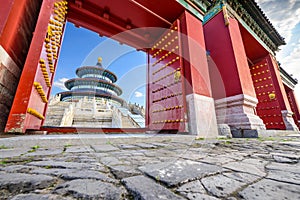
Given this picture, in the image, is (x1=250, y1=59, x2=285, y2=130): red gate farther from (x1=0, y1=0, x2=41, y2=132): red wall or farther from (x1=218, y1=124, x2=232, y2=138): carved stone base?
(x1=0, y1=0, x2=41, y2=132): red wall

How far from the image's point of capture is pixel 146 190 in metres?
0.48

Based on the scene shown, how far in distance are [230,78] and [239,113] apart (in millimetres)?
1091

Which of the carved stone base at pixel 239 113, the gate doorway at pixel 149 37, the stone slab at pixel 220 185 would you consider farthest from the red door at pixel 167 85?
the stone slab at pixel 220 185

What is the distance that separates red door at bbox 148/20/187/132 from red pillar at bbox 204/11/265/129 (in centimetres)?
155

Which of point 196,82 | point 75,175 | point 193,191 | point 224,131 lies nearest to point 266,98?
point 224,131

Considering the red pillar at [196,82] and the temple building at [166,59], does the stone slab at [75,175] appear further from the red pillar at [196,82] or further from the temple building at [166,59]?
the red pillar at [196,82]

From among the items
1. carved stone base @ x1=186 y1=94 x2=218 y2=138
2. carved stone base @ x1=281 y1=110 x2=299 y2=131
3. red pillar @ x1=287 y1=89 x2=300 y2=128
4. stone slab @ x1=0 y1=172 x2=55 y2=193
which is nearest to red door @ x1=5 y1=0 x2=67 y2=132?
stone slab @ x1=0 y1=172 x2=55 y2=193

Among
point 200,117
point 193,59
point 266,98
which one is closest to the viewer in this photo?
point 200,117

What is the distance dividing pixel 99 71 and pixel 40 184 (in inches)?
1309

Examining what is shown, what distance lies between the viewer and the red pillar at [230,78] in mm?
3525

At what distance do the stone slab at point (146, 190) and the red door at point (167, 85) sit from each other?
102 inches

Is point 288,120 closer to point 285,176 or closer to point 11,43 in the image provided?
point 285,176

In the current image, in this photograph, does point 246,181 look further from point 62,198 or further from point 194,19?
point 194,19

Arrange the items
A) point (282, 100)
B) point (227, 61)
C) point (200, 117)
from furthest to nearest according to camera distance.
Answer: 1. point (282, 100)
2. point (227, 61)
3. point (200, 117)
